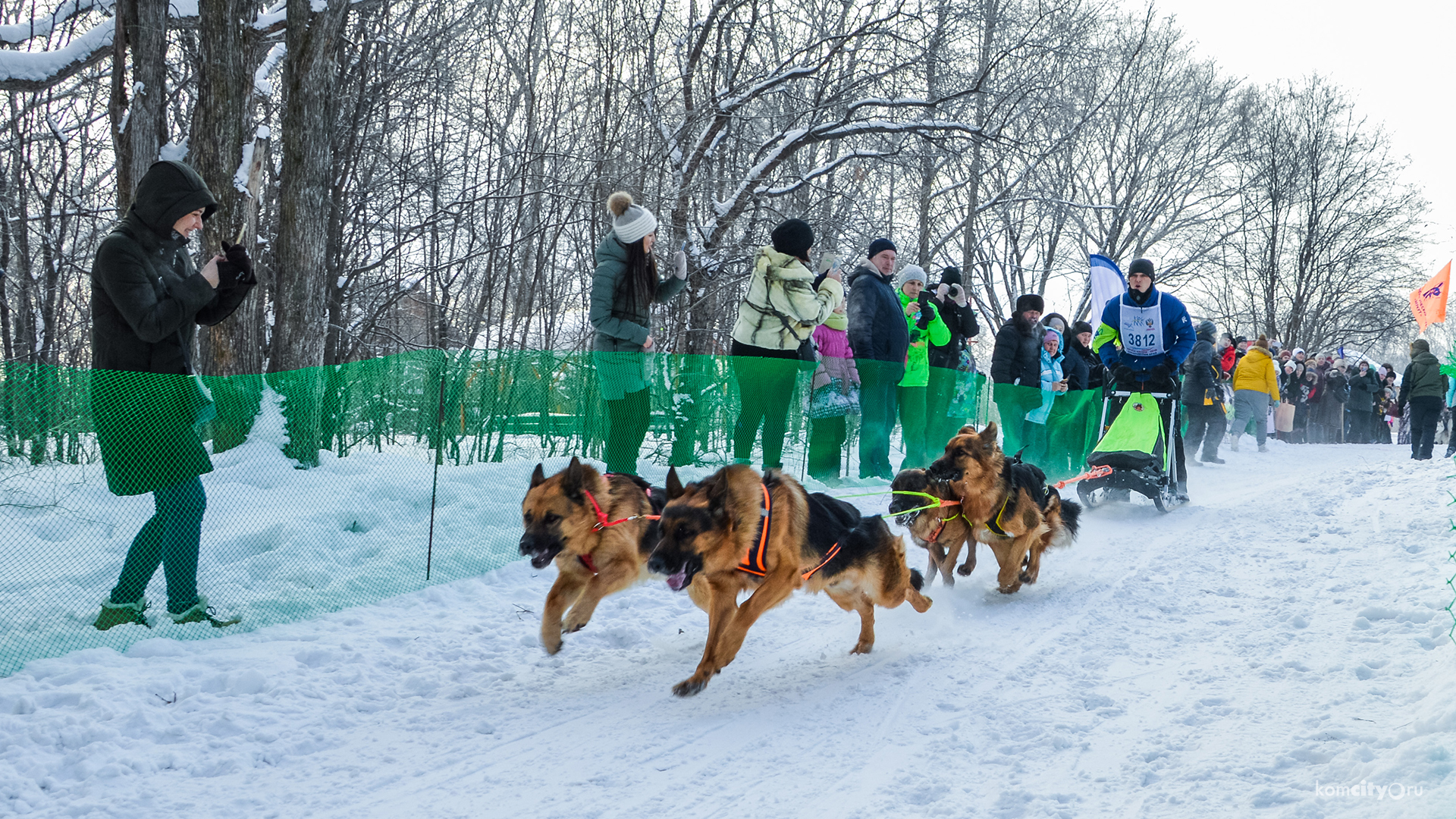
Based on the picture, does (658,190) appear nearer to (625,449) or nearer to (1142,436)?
(625,449)

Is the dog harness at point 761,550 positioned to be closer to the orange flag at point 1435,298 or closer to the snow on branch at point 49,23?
the snow on branch at point 49,23

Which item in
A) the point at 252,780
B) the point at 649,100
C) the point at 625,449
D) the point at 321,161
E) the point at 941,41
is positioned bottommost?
the point at 252,780

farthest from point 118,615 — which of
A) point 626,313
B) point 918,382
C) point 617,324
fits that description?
point 918,382

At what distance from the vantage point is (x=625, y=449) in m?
7.25

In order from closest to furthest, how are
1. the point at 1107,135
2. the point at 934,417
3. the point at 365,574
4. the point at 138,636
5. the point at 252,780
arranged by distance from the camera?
1. the point at 252,780
2. the point at 138,636
3. the point at 365,574
4. the point at 934,417
5. the point at 1107,135

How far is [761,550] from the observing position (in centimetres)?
404

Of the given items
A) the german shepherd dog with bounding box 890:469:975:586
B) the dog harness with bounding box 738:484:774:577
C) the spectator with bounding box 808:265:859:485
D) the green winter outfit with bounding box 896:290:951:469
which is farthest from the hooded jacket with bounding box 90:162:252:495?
the green winter outfit with bounding box 896:290:951:469

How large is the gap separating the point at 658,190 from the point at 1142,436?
703cm

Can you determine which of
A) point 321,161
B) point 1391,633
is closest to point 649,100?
point 321,161

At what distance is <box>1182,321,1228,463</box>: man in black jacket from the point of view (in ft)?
45.0

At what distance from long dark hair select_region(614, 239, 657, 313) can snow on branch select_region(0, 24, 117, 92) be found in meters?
4.88

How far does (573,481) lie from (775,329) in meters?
3.56

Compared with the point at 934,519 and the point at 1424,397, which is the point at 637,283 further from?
the point at 1424,397

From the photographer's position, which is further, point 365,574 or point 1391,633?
point 365,574
